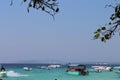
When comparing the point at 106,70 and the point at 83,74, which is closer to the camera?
the point at 83,74

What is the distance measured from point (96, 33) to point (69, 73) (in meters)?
63.4

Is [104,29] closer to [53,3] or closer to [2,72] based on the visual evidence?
[53,3]

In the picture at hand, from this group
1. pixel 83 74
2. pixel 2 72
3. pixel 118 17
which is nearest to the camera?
pixel 118 17

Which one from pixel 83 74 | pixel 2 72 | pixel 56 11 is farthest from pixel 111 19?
pixel 83 74

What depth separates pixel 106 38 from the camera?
338 centimetres

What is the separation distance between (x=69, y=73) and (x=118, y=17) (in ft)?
208

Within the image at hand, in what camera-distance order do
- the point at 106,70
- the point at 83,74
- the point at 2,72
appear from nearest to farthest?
the point at 2,72, the point at 83,74, the point at 106,70

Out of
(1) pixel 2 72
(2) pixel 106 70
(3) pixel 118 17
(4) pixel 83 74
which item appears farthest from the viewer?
(2) pixel 106 70

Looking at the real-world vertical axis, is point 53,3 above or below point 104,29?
above

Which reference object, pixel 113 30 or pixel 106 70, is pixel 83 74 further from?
pixel 113 30

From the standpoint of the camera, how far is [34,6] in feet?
10.9

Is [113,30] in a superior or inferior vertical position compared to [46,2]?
inferior

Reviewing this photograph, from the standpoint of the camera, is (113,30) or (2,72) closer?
(113,30)

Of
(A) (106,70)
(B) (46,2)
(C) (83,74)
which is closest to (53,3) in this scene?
(B) (46,2)
